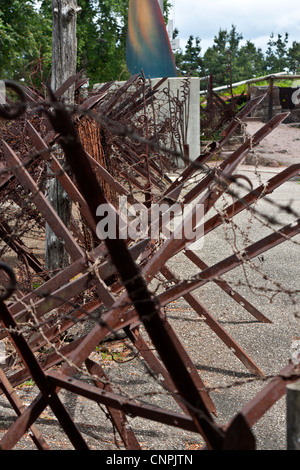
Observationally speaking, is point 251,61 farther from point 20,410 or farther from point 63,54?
point 20,410

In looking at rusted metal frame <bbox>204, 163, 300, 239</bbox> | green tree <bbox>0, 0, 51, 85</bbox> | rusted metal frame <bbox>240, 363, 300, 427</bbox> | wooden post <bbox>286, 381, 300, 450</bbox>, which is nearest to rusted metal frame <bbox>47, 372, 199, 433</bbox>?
rusted metal frame <bbox>240, 363, 300, 427</bbox>

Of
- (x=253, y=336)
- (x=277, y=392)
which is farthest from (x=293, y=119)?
(x=277, y=392)

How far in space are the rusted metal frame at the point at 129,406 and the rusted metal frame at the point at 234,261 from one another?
517 millimetres

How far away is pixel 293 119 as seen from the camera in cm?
1923

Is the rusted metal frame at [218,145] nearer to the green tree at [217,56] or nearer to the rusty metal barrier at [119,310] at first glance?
the rusty metal barrier at [119,310]

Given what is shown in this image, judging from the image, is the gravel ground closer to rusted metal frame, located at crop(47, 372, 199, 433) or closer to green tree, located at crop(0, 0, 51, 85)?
rusted metal frame, located at crop(47, 372, 199, 433)

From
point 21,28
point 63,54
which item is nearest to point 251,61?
point 21,28

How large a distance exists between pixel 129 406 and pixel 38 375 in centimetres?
34

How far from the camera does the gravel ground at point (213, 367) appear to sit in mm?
3059

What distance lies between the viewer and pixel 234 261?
2.23 m

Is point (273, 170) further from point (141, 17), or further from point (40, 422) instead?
point (40, 422)

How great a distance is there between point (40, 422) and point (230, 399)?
3.67 ft

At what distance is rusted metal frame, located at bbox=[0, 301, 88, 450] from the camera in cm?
192
